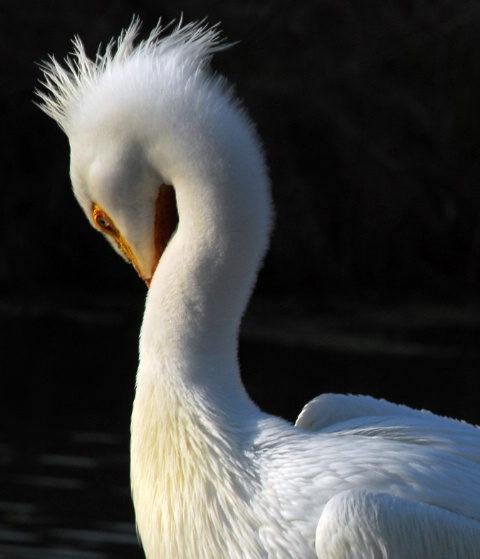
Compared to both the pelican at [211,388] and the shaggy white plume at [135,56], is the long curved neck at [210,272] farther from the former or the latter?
the shaggy white plume at [135,56]

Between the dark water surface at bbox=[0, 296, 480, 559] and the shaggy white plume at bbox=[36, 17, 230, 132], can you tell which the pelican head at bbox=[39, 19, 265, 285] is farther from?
the dark water surface at bbox=[0, 296, 480, 559]

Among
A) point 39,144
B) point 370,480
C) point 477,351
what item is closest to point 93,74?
point 370,480

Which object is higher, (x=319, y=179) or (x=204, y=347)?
(x=319, y=179)

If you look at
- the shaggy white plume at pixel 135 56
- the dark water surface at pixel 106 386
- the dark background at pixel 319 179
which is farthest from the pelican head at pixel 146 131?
the dark background at pixel 319 179

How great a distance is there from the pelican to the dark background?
913cm

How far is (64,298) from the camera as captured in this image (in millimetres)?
15805

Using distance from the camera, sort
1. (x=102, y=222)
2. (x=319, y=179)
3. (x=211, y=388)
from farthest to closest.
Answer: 1. (x=319, y=179)
2. (x=102, y=222)
3. (x=211, y=388)

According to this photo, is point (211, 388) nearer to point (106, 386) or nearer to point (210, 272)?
point (210, 272)

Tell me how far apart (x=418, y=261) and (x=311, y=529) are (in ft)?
47.3

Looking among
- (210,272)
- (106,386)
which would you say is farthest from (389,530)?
(106,386)

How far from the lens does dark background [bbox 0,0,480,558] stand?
578 inches

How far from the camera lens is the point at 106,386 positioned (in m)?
11.3

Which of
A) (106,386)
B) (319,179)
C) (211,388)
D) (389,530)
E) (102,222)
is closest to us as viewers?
(389,530)

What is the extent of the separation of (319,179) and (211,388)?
1362 cm
